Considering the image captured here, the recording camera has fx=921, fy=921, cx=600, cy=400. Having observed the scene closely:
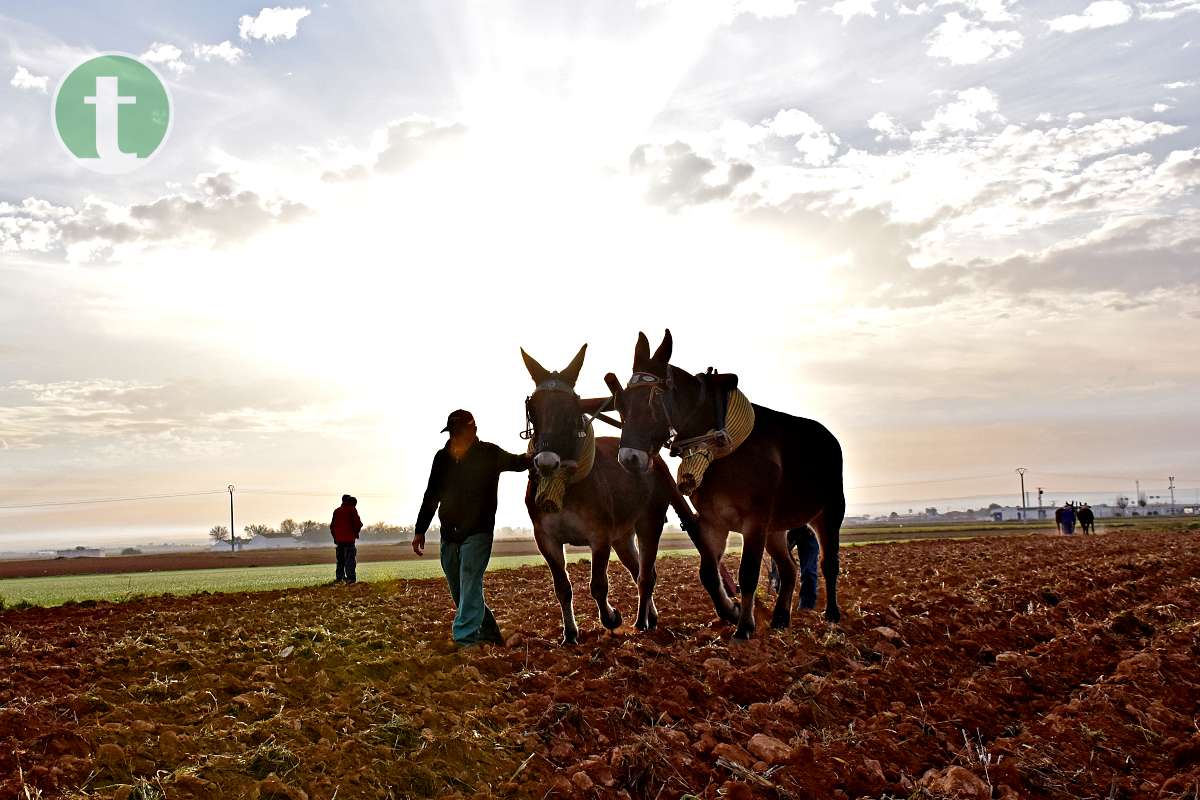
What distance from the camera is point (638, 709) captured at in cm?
626

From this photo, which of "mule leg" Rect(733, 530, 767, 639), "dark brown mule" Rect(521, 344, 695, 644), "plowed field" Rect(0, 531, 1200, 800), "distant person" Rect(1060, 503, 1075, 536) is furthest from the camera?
"distant person" Rect(1060, 503, 1075, 536)

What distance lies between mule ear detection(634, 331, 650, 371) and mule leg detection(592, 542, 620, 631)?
72.3 inches

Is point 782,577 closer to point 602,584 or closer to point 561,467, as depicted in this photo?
point 602,584

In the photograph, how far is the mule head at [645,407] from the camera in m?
8.10

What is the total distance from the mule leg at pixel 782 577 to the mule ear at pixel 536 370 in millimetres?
2969

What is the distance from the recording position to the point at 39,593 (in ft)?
78.4

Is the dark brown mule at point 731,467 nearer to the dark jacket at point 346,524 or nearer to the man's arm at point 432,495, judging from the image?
the man's arm at point 432,495

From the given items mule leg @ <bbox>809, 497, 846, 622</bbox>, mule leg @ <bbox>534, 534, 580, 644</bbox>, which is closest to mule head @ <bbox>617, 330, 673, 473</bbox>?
mule leg @ <bbox>534, 534, 580, 644</bbox>

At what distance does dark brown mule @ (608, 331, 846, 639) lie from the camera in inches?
326

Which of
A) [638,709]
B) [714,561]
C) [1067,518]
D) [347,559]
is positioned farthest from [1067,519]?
[638,709]

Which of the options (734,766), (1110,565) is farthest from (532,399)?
(1110,565)

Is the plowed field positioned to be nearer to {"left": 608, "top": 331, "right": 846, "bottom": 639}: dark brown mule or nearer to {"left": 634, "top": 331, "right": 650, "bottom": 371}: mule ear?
{"left": 608, "top": 331, "right": 846, "bottom": 639}: dark brown mule

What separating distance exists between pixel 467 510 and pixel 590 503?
1251 millimetres

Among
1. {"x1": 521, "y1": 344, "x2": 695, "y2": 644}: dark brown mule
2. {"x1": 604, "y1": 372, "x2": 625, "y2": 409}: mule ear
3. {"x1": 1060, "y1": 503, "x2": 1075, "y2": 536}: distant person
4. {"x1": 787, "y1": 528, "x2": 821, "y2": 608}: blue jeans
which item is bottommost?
{"x1": 1060, "y1": 503, "x2": 1075, "y2": 536}: distant person
